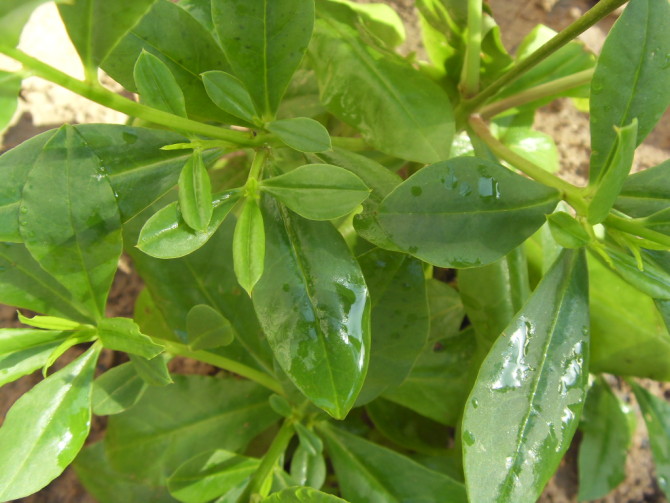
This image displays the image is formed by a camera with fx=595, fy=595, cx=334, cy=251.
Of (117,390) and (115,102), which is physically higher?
(115,102)

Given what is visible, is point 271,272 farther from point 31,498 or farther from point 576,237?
point 31,498

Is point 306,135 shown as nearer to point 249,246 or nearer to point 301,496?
A: point 249,246

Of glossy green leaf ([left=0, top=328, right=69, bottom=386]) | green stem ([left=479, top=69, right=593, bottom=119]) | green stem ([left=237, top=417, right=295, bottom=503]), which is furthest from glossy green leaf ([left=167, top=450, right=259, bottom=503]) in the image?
green stem ([left=479, top=69, right=593, bottom=119])

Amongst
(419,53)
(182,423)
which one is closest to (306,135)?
(182,423)

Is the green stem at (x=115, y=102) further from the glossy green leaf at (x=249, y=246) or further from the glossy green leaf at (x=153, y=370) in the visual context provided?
the glossy green leaf at (x=153, y=370)

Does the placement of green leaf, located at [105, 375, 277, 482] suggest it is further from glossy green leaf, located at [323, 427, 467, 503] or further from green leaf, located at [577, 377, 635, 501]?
green leaf, located at [577, 377, 635, 501]

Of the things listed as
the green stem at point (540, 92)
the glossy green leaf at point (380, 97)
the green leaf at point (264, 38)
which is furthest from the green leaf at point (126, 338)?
the green stem at point (540, 92)

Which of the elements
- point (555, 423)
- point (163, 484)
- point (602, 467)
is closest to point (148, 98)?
point (555, 423)
